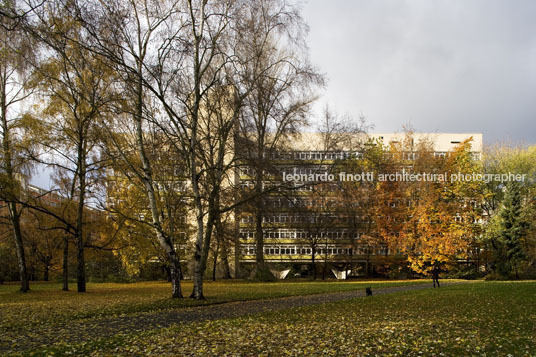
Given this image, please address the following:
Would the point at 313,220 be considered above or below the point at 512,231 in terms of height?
above

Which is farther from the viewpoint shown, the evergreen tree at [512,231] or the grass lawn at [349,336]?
the evergreen tree at [512,231]

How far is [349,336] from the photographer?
35.8 feet

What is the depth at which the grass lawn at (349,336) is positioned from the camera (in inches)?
368

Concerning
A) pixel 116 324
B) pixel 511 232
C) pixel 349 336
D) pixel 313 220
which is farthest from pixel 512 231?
pixel 116 324

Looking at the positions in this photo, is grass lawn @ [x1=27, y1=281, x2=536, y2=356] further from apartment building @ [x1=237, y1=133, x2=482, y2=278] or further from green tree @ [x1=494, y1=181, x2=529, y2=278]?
green tree @ [x1=494, y1=181, x2=529, y2=278]

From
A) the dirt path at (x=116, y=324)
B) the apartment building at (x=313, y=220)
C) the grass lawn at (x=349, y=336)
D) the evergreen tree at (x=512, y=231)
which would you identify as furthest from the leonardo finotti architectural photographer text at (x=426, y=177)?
the grass lawn at (x=349, y=336)

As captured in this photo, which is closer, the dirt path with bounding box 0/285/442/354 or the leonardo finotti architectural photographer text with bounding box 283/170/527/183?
the dirt path with bounding box 0/285/442/354

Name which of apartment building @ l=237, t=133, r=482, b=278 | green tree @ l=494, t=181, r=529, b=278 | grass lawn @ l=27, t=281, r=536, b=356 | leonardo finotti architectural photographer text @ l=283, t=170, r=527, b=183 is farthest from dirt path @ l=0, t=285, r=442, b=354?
green tree @ l=494, t=181, r=529, b=278

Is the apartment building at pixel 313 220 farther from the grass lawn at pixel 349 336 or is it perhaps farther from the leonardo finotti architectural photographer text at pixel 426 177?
the grass lawn at pixel 349 336

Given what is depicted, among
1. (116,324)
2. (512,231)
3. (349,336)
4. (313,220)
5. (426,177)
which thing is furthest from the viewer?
(313,220)

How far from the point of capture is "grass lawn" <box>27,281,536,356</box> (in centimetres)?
936

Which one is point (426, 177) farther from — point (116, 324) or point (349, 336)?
point (116, 324)

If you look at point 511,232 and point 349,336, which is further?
point 511,232

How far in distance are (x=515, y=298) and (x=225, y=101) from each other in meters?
17.4
